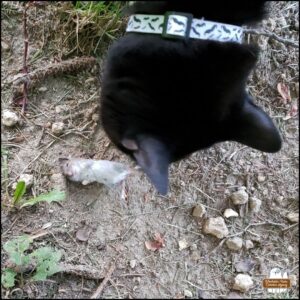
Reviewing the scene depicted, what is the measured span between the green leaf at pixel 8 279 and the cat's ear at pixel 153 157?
0.57m

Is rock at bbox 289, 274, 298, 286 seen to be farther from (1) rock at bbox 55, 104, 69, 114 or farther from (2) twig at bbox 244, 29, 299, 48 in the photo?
(1) rock at bbox 55, 104, 69, 114

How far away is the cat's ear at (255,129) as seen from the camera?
147 cm

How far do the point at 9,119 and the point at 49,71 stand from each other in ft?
0.83

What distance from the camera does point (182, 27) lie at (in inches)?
53.9

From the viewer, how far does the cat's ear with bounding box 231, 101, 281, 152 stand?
147cm

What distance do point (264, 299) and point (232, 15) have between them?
0.89 m

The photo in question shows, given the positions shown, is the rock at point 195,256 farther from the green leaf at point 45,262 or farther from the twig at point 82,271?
the green leaf at point 45,262

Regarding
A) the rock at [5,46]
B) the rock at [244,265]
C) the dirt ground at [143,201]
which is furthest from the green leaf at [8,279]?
the rock at [5,46]

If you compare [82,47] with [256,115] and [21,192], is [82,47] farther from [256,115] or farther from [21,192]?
[256,115]

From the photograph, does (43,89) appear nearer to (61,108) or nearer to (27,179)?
(61,108)

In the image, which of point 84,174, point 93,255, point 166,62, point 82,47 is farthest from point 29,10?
point 93,255

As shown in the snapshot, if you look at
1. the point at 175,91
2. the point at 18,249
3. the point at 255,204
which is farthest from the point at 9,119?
the point at 255,204

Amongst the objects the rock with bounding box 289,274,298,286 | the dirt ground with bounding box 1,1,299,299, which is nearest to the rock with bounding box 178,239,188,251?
the dirt ground with bounding box 1,1,299,299

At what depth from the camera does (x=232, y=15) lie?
1490mm
